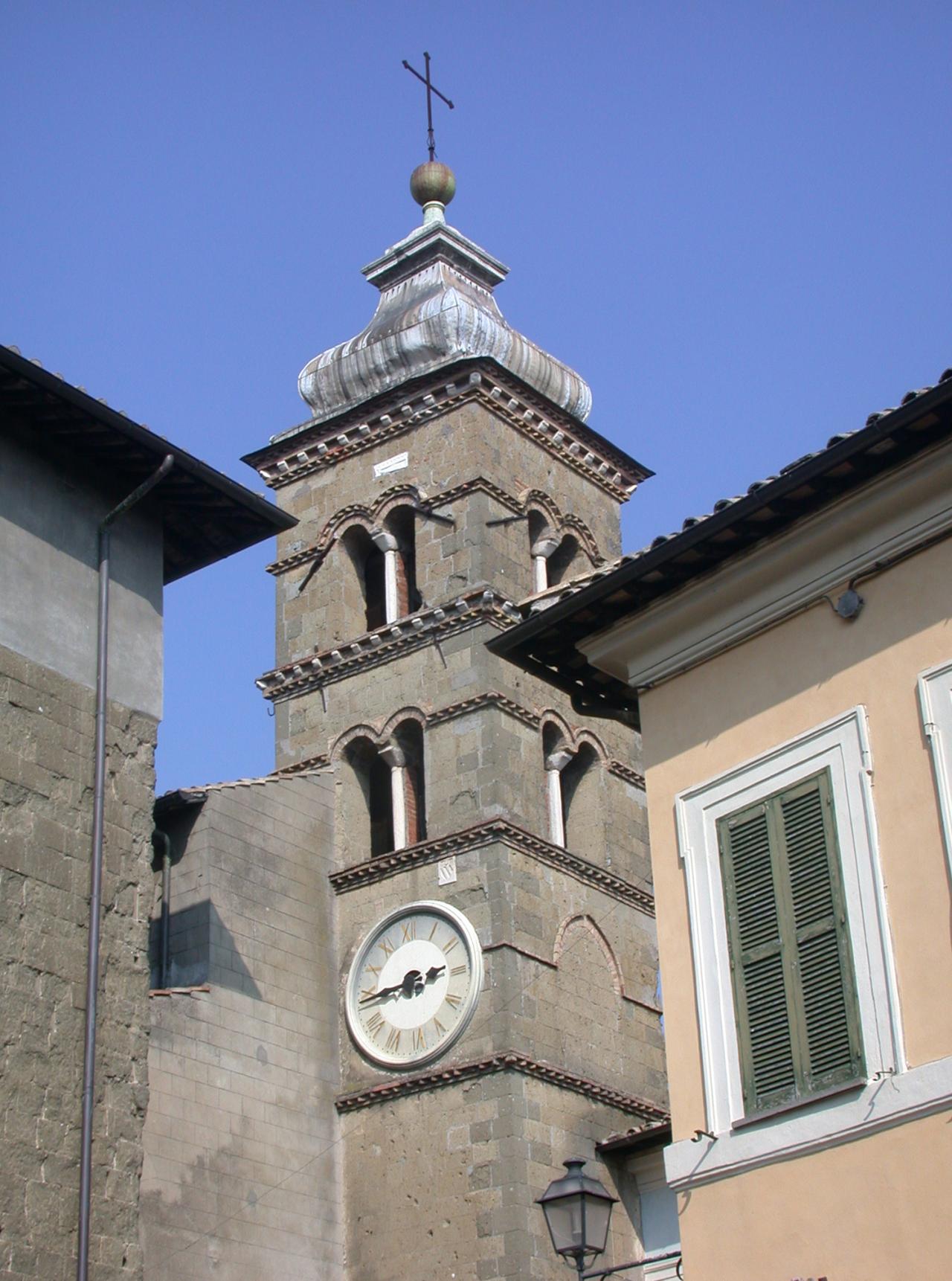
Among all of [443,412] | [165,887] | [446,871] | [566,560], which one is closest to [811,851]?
[165,887]

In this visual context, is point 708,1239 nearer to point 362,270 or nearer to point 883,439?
point 883,439

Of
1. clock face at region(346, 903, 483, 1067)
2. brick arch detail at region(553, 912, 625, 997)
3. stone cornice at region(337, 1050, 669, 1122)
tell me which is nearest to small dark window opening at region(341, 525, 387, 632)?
clock face at region(346, 903, 483, 1067)

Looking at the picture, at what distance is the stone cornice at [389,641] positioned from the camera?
85.2 feet

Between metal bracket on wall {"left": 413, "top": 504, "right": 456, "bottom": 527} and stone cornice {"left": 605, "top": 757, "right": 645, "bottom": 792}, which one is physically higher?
metal bracket on wall {"left": 413, "top": 504, "right": 456, "bottom": 527}

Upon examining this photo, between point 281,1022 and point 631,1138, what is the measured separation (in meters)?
3.98

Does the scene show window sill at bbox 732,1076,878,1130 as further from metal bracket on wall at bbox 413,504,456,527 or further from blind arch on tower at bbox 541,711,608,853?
metal bracket on wall at bbox 413,504,456,527

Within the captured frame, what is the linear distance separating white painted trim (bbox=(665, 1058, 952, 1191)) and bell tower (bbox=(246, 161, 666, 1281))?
464 inches

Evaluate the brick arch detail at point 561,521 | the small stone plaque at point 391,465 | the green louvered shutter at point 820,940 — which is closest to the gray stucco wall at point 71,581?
the green louvered shutter at point 820,940

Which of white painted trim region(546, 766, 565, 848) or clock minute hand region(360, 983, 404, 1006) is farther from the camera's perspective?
white painted trim region(546, 766, 565, 848)

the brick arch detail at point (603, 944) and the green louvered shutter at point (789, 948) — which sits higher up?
the brick arch detail at point (603, 944)

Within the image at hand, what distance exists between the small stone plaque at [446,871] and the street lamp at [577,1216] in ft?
42.7

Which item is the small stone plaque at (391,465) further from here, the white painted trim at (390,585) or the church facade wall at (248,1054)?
the church facade wall at (248,1054)

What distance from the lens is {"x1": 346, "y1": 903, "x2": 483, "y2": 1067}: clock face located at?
78.3 ft

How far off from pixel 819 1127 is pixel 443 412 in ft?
61.3
